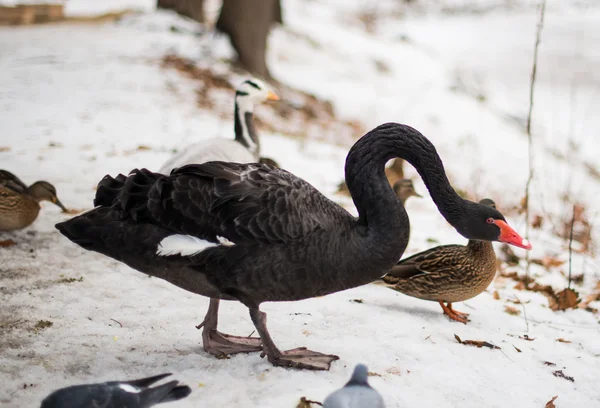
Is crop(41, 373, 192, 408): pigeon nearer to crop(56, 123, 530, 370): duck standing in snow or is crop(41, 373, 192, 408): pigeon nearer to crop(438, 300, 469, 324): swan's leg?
crop(56, 123, 530, 370): duck standing in snow

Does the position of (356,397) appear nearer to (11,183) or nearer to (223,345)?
(223,345)

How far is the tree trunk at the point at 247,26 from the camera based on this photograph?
13.5 metres

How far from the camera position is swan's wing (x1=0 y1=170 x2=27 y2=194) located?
555 cm

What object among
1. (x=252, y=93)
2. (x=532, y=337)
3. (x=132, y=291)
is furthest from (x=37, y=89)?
(x=532, y=337)

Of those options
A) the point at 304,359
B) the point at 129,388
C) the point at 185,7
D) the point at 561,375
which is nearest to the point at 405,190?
the point at 561,375

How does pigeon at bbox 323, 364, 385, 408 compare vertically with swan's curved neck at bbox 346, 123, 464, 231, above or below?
below

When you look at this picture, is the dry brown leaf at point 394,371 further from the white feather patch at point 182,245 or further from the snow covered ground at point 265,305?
the white feather patch at point 182,245

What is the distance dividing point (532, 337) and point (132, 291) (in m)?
3.00

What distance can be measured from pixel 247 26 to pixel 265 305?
32.2 ft

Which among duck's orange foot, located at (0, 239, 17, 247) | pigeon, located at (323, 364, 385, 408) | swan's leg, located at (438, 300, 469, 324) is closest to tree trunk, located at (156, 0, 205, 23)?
duck's orange foot, located at (0, 239, 17, 247)

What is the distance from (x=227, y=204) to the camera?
3463mm

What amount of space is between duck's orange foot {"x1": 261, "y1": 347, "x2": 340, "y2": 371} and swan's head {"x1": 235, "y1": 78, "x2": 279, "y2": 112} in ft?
14.4

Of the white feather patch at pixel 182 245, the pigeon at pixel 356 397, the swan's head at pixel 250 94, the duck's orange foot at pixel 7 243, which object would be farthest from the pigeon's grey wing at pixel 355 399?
the swan's head at pixel 250 94

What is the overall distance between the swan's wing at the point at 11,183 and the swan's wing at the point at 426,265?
3.26 metres
